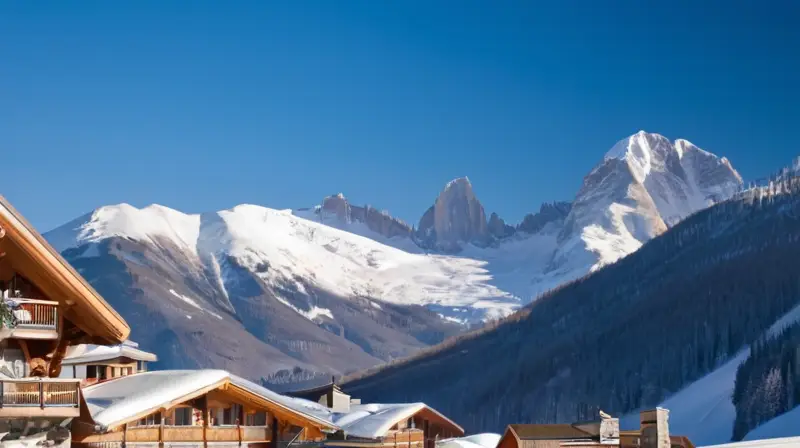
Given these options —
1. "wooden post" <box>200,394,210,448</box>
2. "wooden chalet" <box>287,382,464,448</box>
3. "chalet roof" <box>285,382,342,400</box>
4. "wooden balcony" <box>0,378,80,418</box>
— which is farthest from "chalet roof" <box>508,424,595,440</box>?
"chalet roof" <box>285,382,342,400</box>

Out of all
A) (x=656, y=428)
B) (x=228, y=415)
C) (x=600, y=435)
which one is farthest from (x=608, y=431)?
(x=228, y=415)

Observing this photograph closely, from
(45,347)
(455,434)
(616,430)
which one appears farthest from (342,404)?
(45,347)

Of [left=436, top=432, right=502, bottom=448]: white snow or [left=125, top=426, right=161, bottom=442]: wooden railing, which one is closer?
[left=125, top=426, right=161, bottom=442]: wooden railing

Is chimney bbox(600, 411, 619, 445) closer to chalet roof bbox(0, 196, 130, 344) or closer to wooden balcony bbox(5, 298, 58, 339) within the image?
chalet roof bbox(0, 196, 130, 344)

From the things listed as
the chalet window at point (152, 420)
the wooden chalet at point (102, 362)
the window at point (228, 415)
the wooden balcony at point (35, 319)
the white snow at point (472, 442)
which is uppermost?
the wooden chalet at point (102, 362)

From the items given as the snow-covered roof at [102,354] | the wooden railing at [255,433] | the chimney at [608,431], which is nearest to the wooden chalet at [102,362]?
the snow-covered roof at [102,354]

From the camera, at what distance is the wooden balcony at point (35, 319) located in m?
20.7

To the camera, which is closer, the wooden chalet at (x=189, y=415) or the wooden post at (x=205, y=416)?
the wooden chalet at (x=189, y=415)

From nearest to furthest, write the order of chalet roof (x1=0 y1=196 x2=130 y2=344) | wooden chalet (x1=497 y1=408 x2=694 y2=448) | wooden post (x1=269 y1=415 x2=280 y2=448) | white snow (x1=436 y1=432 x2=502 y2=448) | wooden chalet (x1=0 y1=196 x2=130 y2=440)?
chalet roof (x1=0 y1=196 x2=130 y2=344) → wooden chalet (x1=0 y1=196 x2=130 y2=440) → wooden chalet (x1=497 y1=408 x2=694 y2=448) → wooden post (x1=269 y1=415 x2=280 y2=448) → white snow (x1=436 y1=432 x2=502 y2=448)

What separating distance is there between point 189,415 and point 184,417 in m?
0.13

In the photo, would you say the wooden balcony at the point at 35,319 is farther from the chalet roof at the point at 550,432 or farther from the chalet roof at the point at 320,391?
the chalet roof at the point at 320,391

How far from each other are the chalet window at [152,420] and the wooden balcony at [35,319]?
1040cm

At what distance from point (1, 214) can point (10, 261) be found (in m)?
1.21

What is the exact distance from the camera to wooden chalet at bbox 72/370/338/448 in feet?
95.5
